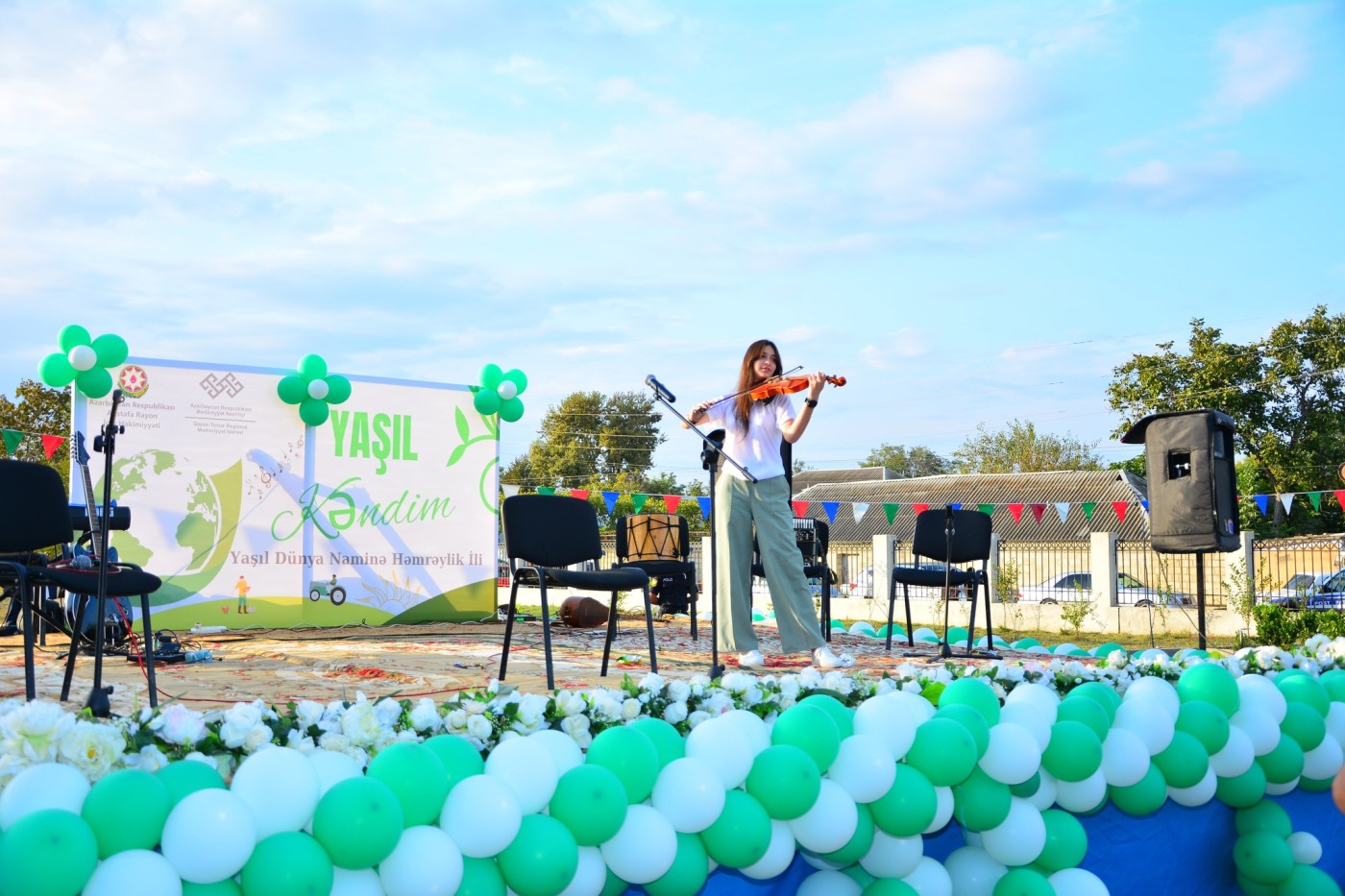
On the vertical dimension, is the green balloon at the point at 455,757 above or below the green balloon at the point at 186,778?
below

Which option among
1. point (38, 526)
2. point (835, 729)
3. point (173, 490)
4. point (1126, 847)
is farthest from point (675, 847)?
point (173, 490)

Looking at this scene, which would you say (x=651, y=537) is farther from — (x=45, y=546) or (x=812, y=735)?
(x=812, y=735)

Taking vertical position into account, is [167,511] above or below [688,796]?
above

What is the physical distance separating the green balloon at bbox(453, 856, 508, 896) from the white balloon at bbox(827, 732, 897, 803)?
73 centimetres

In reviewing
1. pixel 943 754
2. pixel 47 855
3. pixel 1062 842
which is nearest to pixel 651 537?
pixel 1062 842

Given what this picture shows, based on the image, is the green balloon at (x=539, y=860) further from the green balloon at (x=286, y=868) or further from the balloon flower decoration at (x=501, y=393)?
the balloon flower decoration at (x=501, y=393)

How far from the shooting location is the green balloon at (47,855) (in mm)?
1278

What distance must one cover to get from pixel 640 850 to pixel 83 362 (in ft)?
20.7

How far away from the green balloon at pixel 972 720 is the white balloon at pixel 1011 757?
22 mm

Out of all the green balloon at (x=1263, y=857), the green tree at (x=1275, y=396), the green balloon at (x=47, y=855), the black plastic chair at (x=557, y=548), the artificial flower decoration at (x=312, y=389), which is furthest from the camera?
the green tree at (x=1275, y=396)

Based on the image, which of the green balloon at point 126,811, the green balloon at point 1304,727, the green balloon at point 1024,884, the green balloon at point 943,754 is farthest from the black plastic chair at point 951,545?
the green balloon at point 126,811

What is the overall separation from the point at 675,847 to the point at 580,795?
0.21m

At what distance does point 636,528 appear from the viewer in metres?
7.79

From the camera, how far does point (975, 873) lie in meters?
2.29
